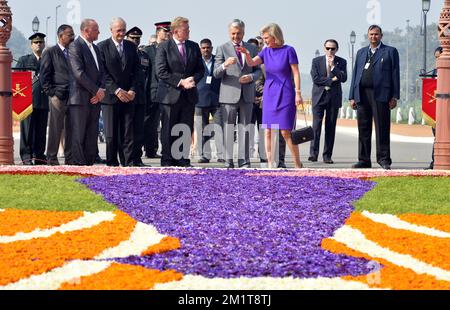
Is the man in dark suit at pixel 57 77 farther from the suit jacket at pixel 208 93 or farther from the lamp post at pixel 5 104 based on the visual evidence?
the suit jacket at pixel 208 93

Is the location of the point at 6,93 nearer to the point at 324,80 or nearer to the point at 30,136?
the point at 30,136

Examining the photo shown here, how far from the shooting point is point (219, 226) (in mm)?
10547

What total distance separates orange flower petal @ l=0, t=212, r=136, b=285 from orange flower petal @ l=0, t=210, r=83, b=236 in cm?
42

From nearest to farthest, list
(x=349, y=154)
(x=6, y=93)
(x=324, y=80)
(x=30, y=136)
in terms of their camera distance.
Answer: (x=6, y=93), (x=30, y=136), (x=324, y=80), (x=349, y=154)

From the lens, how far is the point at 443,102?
56.8 ft

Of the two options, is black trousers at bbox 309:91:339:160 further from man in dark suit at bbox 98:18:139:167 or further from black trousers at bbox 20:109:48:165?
black trousers at bbox 20:109:48:165

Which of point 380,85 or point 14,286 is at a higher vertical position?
point 380,85

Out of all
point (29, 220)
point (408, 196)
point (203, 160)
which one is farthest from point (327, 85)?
point (29, 220)

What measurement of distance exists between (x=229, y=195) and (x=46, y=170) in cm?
353

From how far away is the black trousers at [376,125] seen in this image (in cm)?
1812

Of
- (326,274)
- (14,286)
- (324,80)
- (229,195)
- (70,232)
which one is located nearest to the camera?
(14,286)

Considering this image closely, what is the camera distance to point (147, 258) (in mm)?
8773

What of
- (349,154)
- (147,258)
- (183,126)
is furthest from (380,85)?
(147,258)

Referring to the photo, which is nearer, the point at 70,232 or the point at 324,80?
the point at 70,232
